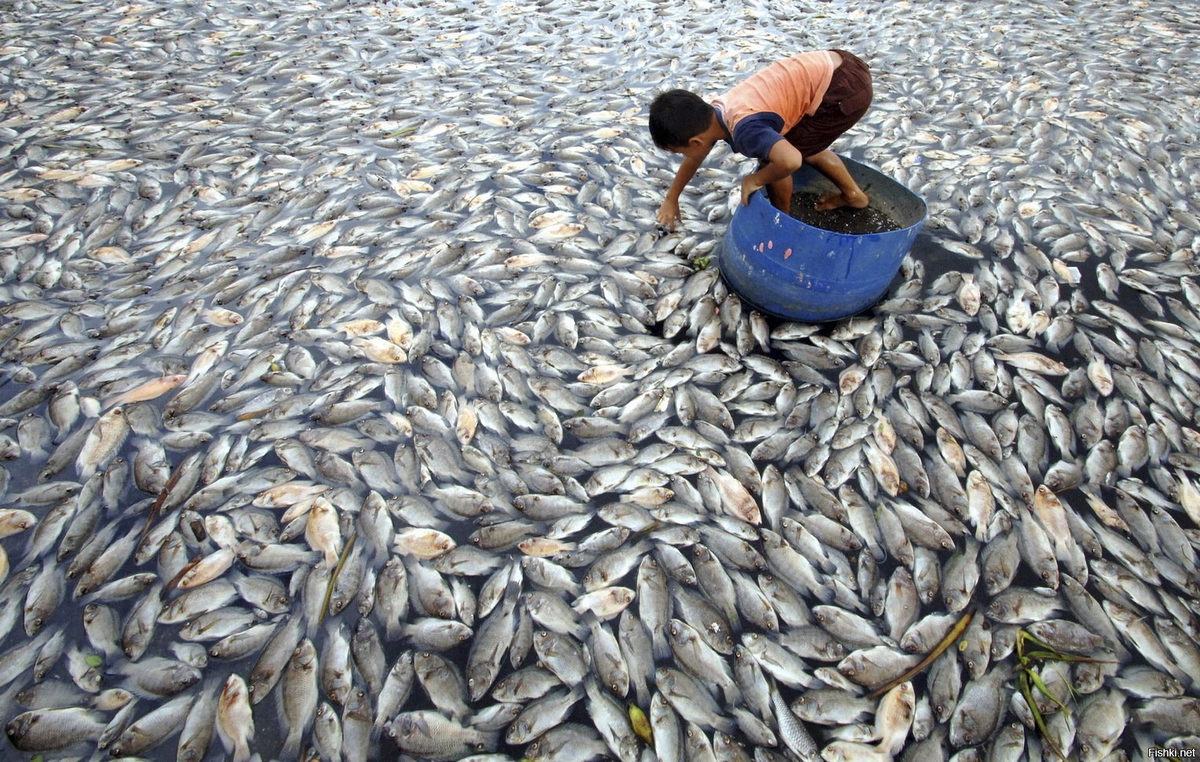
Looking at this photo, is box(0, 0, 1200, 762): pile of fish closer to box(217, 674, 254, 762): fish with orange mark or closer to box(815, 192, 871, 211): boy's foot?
box(217, 674, 254, 762): fish with orange mark

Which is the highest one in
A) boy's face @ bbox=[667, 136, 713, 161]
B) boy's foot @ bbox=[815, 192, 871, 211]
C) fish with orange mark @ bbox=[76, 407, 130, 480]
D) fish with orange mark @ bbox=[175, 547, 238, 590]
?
boy's face @ bbox=[667, 136, 713, 161]

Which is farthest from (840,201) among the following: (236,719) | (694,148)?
(236,719)

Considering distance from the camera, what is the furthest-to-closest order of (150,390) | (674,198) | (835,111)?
(674,198) → (835,111) → (150,390)

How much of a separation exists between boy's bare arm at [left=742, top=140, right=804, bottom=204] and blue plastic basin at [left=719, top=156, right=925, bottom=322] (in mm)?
97

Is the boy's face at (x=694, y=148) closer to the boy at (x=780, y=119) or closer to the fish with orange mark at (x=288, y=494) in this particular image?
the boy at (x=780, y=119)

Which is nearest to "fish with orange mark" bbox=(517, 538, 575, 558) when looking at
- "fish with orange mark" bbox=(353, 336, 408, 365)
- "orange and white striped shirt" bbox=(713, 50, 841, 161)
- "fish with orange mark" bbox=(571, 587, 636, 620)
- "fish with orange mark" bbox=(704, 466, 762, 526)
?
"fish with orange mark" bbox=(571, 587, 636, 620)

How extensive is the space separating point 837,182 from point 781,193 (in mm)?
359

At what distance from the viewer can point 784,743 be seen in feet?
6.75

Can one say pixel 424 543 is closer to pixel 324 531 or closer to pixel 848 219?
pixel 324 531

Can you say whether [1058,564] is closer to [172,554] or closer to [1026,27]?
[172,554]

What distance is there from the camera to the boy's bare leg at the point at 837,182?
11.3 feet

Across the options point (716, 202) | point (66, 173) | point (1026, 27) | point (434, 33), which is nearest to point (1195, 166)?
point (1026, 27)

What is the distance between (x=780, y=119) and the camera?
3.10 m

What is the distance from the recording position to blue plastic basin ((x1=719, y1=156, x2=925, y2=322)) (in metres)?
3.01
